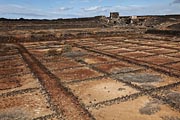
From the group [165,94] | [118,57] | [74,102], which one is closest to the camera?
[74,102]

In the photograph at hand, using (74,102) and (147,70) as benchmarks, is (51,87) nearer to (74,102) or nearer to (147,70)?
(74,102)

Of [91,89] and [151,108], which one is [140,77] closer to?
[91,89]

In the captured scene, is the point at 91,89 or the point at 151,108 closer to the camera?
the point at 151,108

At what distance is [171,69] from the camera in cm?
852

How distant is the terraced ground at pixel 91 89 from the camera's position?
508cm

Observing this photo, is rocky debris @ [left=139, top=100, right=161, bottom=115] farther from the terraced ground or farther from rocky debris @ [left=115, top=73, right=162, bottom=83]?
rocky debris @ [left=115, top=73, right=162, bottom=83]

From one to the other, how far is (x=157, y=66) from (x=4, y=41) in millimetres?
12400

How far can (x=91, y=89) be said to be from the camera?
21.6ft

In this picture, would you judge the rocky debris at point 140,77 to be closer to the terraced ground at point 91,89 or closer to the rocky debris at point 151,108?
the terraced ground at point 91,89

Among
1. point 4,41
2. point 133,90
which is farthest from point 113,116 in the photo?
point 4,41

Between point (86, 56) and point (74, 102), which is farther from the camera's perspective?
point (86, 56)

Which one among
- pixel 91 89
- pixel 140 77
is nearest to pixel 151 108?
pixel 91 89

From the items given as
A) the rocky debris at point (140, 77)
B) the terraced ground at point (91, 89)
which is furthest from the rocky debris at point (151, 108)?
the rocky debris at point (140, 77)

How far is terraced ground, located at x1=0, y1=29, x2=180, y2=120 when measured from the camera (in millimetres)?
5078
